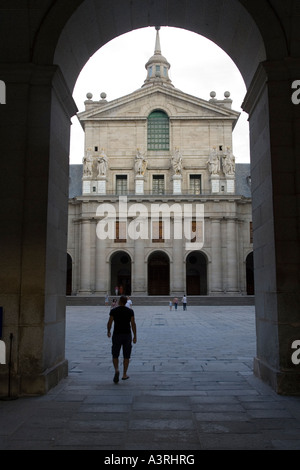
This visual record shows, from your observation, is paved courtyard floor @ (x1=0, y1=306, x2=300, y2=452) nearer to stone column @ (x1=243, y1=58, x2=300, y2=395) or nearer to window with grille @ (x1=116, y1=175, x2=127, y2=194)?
stone column @ (x1=243, y1=58, x2=300, y2=395)

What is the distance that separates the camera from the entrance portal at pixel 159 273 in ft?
142

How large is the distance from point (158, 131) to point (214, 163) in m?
7.39

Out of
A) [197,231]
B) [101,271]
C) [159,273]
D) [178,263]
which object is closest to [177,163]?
[197,231]

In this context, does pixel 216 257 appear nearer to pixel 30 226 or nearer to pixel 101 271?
pixel 101 271

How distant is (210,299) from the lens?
3688 cm

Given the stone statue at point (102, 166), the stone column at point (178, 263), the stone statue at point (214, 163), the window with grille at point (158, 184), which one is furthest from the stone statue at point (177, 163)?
the stone statue at point (102, 166)

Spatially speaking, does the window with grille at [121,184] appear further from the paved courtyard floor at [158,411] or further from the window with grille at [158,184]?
the paved courtyard floor at [158,411]

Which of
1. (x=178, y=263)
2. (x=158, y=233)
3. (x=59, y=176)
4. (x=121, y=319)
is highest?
(x=158, y=233)

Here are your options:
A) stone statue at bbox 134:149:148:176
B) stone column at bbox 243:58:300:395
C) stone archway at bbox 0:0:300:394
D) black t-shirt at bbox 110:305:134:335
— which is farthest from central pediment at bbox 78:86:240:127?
black t-shirt at bbox 110:305:134:335

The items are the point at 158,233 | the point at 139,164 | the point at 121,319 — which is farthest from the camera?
the point at 139,164

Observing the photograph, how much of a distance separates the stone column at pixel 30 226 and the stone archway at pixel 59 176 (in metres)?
0.02

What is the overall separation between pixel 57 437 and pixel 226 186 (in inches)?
1580

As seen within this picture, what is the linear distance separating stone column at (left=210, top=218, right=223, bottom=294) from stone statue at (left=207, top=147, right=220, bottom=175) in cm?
530

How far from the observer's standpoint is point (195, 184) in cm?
4384
